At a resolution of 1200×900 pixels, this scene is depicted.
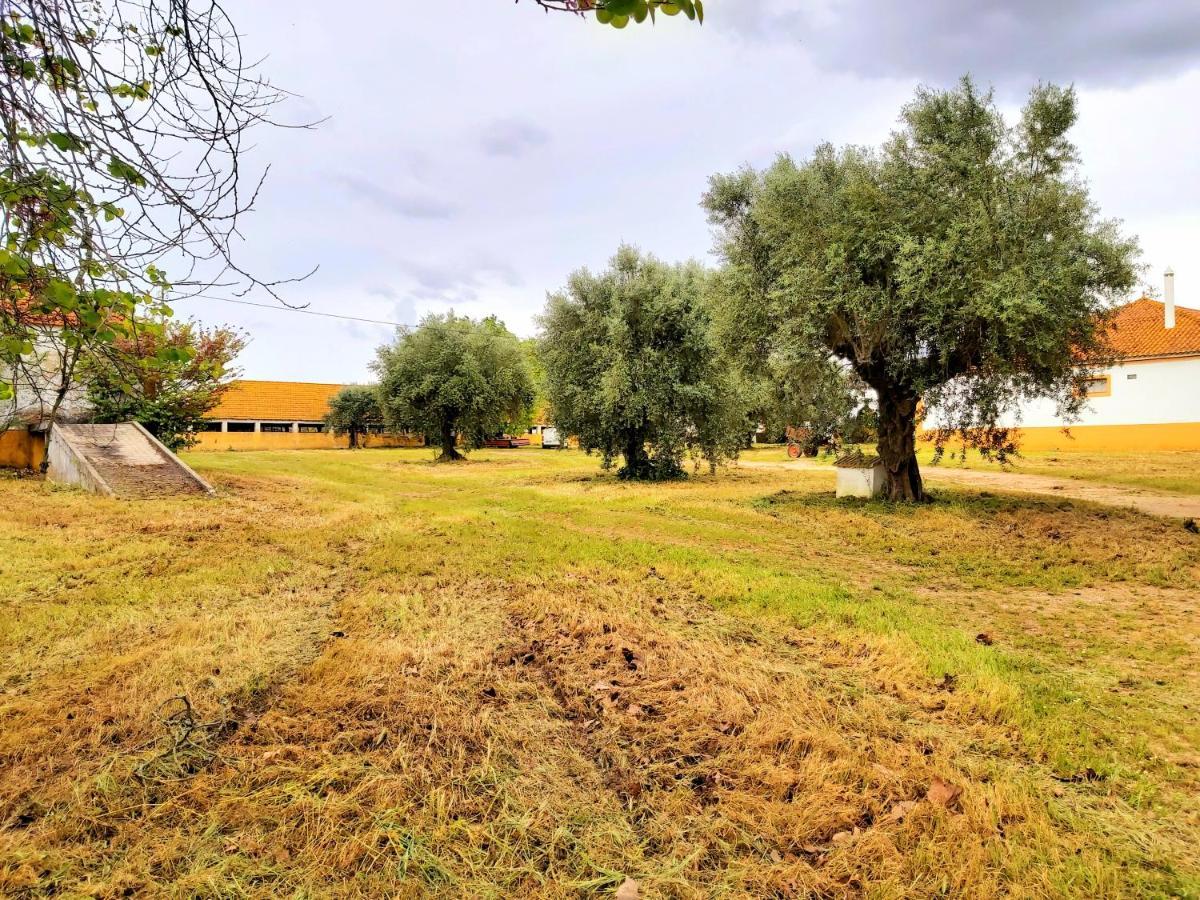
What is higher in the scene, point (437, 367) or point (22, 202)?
point (437, 367)

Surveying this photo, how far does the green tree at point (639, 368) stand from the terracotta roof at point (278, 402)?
37.0m

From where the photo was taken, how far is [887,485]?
42.5ft

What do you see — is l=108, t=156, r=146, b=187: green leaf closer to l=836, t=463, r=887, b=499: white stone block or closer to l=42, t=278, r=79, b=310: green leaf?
l=42, t=278, r=79, b=310: green leaf

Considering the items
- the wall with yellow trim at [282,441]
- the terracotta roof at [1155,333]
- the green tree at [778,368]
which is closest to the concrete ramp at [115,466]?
the green tree at [778,368]

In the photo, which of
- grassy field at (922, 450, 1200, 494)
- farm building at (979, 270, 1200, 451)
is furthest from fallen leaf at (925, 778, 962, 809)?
farm building at (979, 270, 1200, 451)

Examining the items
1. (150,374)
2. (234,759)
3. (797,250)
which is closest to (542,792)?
(234,759)

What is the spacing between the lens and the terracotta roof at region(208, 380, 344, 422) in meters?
47.7

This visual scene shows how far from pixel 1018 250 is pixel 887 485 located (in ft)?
16.9

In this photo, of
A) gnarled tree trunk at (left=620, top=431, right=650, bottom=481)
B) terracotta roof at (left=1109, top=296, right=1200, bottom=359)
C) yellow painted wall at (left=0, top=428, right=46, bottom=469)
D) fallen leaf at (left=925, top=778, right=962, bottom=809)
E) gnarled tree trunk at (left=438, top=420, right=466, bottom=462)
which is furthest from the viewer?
gnarled tree trunk at (left=438, top=420, right=466, bottom=462)

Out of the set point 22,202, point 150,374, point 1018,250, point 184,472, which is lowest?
point 184,472

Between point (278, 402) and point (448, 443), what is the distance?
29.0m

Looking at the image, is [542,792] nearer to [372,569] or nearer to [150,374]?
[150,374]

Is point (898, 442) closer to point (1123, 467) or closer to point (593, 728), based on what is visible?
point (593, 728)

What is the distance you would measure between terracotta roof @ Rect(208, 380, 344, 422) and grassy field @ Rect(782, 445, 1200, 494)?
45565 millimetres
